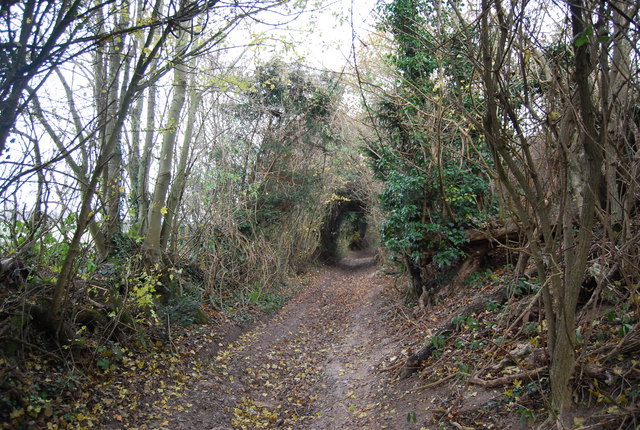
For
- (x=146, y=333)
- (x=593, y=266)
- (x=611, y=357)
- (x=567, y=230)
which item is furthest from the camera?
(x=146, y=333)

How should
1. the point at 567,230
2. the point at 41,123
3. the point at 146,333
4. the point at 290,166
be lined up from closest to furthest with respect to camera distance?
the point at 567,230 → the point at 41,123 → the point at 146,333 → the point at 290,166

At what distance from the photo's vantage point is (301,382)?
7.00 meters

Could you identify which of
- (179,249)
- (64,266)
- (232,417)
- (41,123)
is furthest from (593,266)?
(179,249)

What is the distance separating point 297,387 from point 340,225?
65.8 ft

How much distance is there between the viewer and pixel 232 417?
553cm

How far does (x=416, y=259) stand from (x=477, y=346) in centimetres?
423

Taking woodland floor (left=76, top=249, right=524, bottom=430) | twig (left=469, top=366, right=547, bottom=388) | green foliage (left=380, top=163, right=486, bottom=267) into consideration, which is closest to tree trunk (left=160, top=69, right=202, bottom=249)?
woodland floor (left=76, top=249, right=524, bottom=430)

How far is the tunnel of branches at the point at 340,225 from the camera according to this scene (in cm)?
2459

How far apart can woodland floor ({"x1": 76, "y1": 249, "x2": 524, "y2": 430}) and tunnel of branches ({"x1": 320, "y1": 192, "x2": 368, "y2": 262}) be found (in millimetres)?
13998

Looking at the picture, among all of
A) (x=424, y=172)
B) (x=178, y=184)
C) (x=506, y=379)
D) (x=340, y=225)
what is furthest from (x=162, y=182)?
(x=340, y=225)

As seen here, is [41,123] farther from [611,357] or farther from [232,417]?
[611,357]

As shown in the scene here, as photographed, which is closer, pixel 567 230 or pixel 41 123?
pixel 567 230

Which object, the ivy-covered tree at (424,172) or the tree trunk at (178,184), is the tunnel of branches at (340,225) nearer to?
the ivy-covered tree at (424,172)

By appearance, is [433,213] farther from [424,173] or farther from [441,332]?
[441,332]
